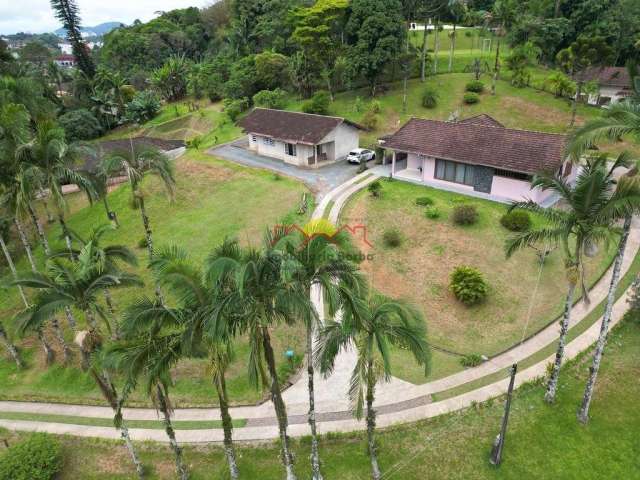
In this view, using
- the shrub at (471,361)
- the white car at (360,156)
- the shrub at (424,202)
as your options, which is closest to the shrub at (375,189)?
the shrub at (424,202)

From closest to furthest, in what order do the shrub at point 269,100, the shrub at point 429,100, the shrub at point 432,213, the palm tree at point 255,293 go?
the palm tree at point 255,293, the shrub at point 432,213, the shrub at point 429,100, the shrub at point 269,100

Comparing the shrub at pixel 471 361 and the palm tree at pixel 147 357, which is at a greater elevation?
the palm tree at pixel 147 357

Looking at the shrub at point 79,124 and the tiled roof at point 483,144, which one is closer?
the tiled roof at point 483,144

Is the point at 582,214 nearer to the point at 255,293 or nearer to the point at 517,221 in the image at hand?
the point at 255,293

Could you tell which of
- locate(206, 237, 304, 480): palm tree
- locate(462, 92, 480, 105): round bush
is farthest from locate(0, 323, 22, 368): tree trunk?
locate(462, 92, 480, 105): round bush

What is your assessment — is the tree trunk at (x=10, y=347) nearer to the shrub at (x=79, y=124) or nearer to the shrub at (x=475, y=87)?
the shrub at (x=79, y=124)

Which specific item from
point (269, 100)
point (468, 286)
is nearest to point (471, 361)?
point (468, 286)

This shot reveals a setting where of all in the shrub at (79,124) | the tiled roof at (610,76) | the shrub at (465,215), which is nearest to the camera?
the shrub at (465,215)
